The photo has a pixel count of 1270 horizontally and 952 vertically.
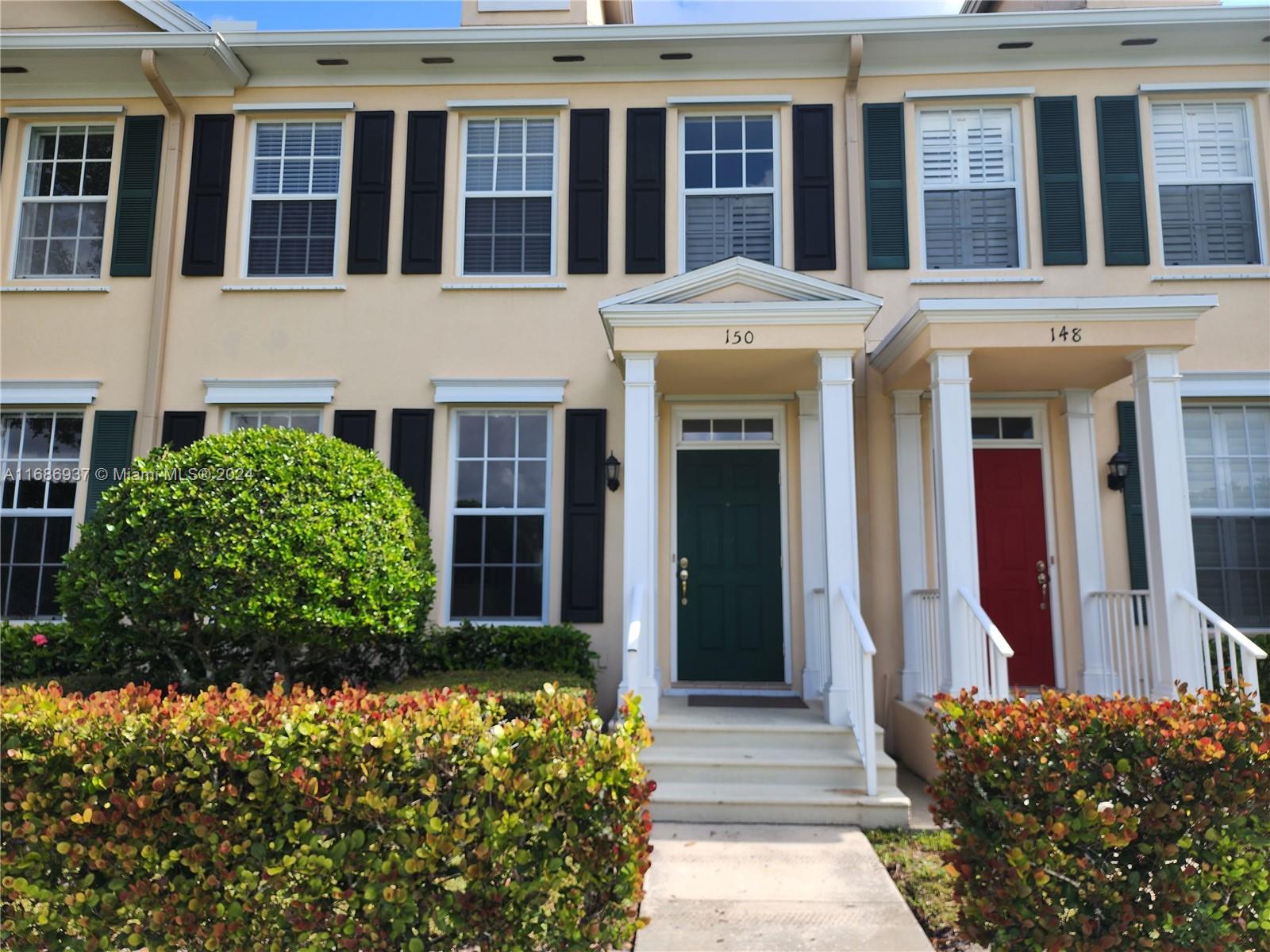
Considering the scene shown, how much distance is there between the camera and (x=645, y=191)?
7.68m

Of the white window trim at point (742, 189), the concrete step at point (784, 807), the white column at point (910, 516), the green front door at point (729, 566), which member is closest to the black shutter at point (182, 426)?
the green front door at point (729, 566)

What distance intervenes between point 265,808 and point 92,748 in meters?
0.66

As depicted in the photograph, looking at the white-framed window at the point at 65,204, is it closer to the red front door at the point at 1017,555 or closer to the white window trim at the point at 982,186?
the white window trim at the point at 982,186

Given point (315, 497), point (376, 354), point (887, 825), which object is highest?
point (376, 354)

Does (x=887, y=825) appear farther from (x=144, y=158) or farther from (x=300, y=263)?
(x=144, y=158)

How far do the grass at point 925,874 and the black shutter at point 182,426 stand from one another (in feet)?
20.4

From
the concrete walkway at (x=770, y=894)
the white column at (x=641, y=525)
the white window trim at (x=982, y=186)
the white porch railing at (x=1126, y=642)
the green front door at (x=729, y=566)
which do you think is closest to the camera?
the concrete walkway at (x=770, y=894)

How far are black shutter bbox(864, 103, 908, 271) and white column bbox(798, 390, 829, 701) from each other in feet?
4.60

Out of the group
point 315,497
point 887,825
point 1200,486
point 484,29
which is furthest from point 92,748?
point 1200,486

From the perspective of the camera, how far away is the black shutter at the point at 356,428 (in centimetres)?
740

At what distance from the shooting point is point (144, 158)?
311 inches

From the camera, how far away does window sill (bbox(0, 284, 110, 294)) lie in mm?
7734

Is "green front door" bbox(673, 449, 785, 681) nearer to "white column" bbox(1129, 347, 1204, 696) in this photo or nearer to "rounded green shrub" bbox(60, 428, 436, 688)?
"rounded green shrub" bbox(60, 428, 436, 688)

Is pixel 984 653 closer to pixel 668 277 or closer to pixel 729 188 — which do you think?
pixel 668 277
